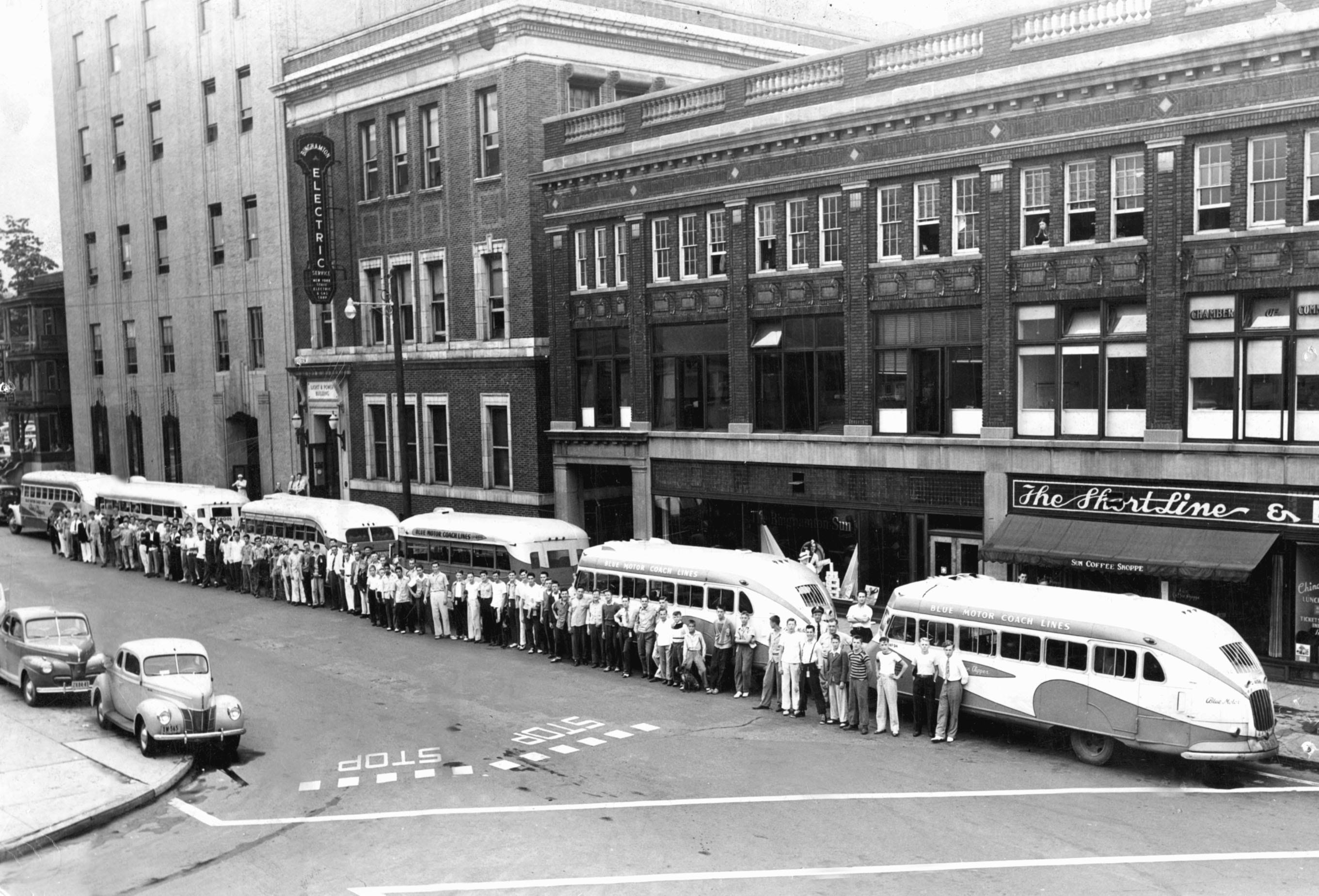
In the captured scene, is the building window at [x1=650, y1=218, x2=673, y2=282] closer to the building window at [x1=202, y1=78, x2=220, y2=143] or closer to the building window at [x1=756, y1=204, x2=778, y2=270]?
the building window at [x1=756, y1=204, x2=778, y2=270]

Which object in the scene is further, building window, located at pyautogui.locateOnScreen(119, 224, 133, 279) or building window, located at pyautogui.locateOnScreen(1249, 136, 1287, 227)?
building window, located at pyautogui.locateOnScreen(119, 224, 133, 279)

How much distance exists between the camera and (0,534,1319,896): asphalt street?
48.2ft

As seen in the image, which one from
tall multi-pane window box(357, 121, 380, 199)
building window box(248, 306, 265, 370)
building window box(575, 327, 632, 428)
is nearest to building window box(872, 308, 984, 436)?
building window box(575, 327, 632, 428)

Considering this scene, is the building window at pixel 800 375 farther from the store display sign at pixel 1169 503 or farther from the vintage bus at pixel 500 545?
the vintage bus at pixel 500 545

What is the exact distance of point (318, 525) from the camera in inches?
1505

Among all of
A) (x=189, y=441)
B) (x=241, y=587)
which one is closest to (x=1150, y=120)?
(x=241, y=587)

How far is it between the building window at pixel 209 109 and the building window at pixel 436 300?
57.4 ft

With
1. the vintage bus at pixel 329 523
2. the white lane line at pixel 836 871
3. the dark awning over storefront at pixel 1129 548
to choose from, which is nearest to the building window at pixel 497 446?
the vintage bus at pixel 329 523

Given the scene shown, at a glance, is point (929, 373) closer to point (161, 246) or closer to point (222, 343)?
point (222, 343)

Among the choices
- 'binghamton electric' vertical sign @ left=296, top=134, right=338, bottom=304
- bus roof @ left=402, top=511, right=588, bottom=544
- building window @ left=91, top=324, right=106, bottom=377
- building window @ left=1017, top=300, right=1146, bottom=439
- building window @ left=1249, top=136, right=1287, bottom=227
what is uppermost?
'binghamton electric' vertical sign @ left=296, top=134, right=338, bottom=304

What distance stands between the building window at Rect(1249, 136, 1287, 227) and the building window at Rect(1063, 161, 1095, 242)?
10.5ft

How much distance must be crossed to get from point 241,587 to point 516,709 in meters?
18.3

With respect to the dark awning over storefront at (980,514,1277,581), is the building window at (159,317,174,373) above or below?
above

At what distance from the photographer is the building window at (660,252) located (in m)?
35.2
